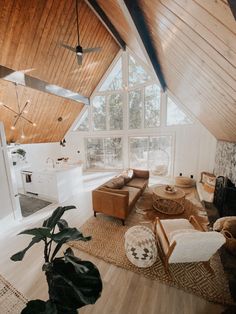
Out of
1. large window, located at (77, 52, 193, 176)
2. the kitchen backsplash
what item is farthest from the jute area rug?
large window, located at (77, 52, 193, 176)

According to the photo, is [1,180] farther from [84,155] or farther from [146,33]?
[84,155]

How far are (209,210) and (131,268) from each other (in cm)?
244

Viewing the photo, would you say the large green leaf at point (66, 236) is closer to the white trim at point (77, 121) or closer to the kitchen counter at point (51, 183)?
the kitchen counter at point (51, 183)

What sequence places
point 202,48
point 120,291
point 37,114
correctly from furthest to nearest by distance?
point 37,114, point 120,291, point 202,48

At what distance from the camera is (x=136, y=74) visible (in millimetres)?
6590

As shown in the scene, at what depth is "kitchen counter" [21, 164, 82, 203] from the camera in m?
4.50

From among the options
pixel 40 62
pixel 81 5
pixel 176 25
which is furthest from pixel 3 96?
pixel 176 25

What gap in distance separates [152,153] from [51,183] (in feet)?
14.0

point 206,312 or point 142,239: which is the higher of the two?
point 142,239

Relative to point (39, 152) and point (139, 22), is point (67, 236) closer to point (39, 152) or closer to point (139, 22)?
point (139, 22)

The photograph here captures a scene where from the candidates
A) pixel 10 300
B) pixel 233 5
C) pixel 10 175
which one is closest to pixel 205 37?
pixel 233 5

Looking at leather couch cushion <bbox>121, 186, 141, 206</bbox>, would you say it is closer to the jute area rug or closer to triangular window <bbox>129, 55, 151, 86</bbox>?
the jute area rug

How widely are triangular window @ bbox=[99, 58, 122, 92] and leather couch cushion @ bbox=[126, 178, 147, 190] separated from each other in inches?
175

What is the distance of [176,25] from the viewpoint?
1580 millimetres
